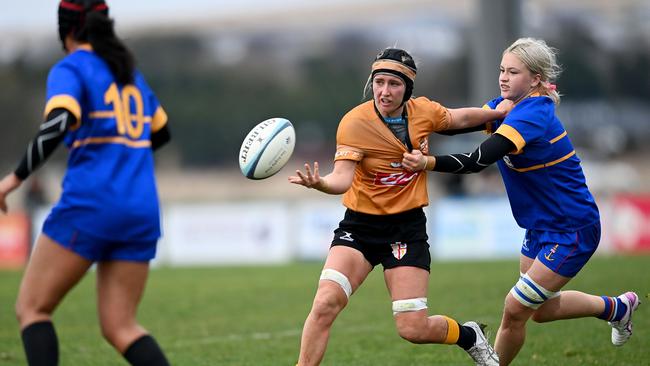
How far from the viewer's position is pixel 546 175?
248 inches

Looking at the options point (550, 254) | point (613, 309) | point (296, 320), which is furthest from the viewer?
point (296, 320)

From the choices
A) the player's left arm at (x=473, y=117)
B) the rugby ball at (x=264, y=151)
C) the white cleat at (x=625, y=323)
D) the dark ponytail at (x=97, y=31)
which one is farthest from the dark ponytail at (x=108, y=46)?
the white cleat at (x=625, y=323)

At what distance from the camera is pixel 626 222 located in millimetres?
19047

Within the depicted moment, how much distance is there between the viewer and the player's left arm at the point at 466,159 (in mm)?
6031

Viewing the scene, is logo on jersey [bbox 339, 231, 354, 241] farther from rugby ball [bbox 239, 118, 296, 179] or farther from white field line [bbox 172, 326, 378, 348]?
white field line [bbox 172, 326, 378, 348]

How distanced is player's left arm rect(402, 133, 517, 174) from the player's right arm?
342mm

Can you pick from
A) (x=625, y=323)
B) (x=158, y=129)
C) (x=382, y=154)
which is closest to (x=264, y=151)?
(x=382, y=154)

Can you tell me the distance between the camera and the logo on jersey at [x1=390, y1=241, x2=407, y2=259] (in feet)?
20.4

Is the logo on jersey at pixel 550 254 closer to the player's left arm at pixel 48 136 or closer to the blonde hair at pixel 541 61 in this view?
the blonde hair at pixel 541 61

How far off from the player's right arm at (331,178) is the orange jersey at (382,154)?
0.05 meters

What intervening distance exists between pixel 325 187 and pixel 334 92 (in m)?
55.9

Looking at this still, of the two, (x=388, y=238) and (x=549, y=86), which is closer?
(x=388, y=238)

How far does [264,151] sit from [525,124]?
5.27 feet

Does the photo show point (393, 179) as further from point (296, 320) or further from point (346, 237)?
point (296, 320)
